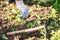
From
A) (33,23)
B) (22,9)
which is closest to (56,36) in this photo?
(33,23)

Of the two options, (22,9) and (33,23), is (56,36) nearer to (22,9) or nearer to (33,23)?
(33,23)

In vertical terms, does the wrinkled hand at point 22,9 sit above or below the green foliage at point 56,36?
above

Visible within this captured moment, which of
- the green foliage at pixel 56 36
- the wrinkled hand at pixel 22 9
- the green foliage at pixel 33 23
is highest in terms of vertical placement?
the wrinkled hand at pixel 22 9

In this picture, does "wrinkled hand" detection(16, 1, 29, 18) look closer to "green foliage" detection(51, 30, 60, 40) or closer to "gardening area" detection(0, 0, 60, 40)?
"gardening area" detection(0, 0, 60, 40)

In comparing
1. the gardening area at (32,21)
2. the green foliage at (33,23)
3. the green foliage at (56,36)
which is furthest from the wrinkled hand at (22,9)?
the green foliage at (56,36)

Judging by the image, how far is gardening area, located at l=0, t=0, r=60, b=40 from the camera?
374 centimetres

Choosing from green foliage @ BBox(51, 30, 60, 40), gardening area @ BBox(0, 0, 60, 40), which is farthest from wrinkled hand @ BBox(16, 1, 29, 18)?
green foliage @ BBox(51, 30, 60, 40)

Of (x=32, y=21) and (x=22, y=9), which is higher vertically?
(x=22, y=9)

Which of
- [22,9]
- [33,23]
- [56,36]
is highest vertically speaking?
[22,9]

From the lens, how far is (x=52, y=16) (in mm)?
4242

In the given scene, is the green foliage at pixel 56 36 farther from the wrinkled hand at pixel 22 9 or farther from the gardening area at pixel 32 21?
the wrinkled hand at pixel 22 9

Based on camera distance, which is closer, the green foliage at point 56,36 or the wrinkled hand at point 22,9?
the green foliage at point 56,36

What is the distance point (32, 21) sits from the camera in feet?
13.7

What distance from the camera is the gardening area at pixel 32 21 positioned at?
3.74 m
